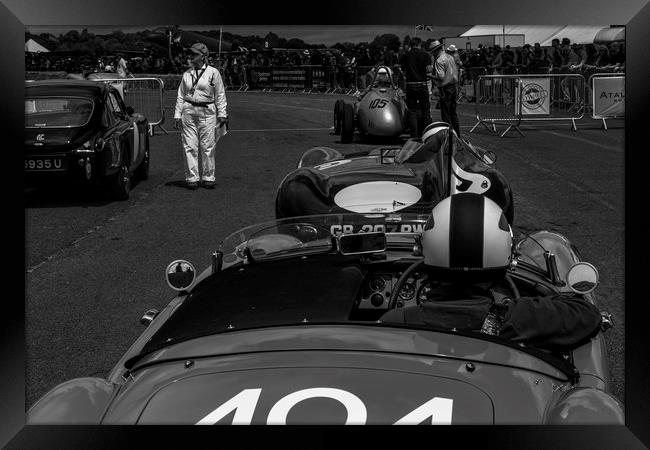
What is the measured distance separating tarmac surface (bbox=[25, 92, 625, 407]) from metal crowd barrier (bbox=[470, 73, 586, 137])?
76cm

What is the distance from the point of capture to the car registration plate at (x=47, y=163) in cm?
1104

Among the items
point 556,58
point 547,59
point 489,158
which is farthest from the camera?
point 547,59

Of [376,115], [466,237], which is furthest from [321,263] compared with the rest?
[376,115]

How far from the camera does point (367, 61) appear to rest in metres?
32.8

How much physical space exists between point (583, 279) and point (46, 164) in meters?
8.61

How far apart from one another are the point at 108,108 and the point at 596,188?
5980 millimetres

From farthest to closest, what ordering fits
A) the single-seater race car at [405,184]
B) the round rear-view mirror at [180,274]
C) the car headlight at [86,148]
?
1. the car headlight at [86,148]
2. the single-seater race car at [405,184]
3. the round rear-view mirror at [180,274]

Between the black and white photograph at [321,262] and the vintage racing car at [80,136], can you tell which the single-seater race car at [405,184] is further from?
the vintage racing car at [80,136]

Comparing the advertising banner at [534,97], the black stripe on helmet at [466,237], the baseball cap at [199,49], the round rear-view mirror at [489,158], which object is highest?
the baseball cap at [199,49]

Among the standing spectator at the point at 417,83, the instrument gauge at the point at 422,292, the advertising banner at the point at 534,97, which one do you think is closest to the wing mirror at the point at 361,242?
the instrument gauge at the point at 422,292

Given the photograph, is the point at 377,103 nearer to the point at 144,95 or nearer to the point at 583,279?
the point at 144,95

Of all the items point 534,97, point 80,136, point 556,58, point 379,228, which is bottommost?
point 379,228

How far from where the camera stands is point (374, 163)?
7.36 metres

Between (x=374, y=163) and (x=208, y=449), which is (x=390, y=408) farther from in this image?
(x=374, y=163)
